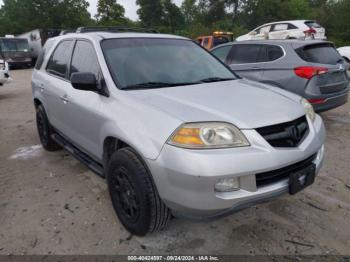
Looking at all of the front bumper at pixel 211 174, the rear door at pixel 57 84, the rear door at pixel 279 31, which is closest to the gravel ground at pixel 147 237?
the front bumper at pixel 211 174

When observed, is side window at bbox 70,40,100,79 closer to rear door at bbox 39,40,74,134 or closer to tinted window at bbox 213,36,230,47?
rear door at bbox 39,40,74,134

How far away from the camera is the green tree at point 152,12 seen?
187 ft

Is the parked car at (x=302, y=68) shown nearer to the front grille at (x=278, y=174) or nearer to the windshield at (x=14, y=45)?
the front grille at (x=278, y=174)

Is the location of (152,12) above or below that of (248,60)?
above

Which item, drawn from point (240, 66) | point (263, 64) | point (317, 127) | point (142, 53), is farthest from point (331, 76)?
point (142, 53)

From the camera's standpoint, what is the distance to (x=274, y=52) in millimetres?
5969

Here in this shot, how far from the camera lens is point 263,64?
238 inches

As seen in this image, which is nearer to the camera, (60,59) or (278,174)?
(278,174)

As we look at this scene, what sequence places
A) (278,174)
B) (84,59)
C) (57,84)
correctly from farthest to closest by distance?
(57,84), (84,59), (278,174)

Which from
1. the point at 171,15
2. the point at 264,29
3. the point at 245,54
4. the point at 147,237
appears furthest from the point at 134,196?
the point at 171,15

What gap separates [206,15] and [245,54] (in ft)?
153

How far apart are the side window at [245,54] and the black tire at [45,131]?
380 centimetres

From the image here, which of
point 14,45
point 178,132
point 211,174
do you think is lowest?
point 211,174

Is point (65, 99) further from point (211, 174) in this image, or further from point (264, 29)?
point (264, 29)
